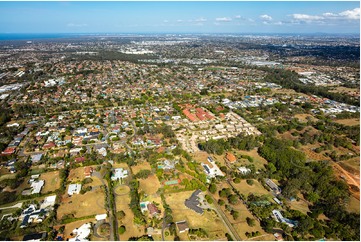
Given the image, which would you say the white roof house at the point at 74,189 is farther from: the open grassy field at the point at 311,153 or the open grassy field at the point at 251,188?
the open grassy field at the point at 311,153

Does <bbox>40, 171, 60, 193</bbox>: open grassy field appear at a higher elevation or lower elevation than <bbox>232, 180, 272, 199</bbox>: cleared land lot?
higher

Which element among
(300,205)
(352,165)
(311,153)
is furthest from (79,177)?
(352,165)

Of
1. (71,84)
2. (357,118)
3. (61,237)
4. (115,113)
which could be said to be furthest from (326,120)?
(71,84)

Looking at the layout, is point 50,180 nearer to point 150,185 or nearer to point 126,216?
A: point 126,216

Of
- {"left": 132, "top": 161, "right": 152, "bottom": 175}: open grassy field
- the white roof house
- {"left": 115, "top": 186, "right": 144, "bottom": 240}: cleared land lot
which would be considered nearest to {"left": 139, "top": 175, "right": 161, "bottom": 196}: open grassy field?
{"left": 115, "top": 186, "right": 144, "bottom": 240}: cleared land lot

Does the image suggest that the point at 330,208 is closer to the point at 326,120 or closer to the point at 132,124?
the point at 326,120

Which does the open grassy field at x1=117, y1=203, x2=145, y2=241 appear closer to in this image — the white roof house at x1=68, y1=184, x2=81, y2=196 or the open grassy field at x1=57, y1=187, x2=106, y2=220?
the open grassy field at x1=57, y1=187, x2=106, y2=220
